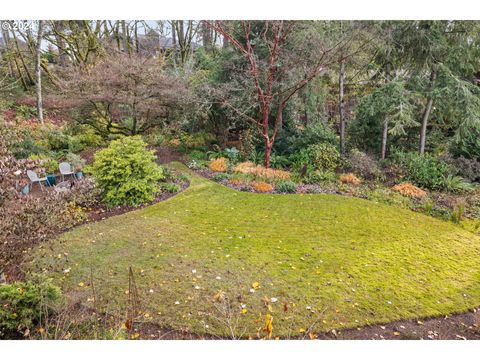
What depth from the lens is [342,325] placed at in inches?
110

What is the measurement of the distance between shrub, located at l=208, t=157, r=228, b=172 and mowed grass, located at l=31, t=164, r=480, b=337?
7.35 feet

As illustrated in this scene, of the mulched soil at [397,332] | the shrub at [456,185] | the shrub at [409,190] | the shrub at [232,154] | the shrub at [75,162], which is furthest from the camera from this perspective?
the shrub at [232,154]

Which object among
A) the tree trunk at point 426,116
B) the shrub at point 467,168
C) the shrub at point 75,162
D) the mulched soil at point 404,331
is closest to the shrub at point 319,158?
the tree trunk at point 426,116

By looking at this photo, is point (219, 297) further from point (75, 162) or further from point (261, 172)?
point (75, 162)

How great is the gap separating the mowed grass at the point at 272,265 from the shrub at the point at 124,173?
448 millimetres

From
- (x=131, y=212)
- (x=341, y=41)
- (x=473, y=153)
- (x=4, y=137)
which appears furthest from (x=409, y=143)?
(x=4, y=137)

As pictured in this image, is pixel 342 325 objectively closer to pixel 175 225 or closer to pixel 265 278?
pixel 265 278

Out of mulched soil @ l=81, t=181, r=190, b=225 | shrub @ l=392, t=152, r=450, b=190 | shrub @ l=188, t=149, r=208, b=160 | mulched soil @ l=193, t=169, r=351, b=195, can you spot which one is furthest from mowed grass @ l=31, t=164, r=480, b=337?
shrub @ l=188, t=149, r=208, b=160

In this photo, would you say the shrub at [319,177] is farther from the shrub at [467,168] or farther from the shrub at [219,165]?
the shrub at [467,168]

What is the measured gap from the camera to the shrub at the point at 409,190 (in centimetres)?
607

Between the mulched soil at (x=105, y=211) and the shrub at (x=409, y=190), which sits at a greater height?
the shrub at (x=409, y=190)

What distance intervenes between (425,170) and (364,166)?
48.8 inches

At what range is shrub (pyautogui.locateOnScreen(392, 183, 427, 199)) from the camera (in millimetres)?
6073

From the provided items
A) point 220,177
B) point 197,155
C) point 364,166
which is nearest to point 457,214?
point 364,166
